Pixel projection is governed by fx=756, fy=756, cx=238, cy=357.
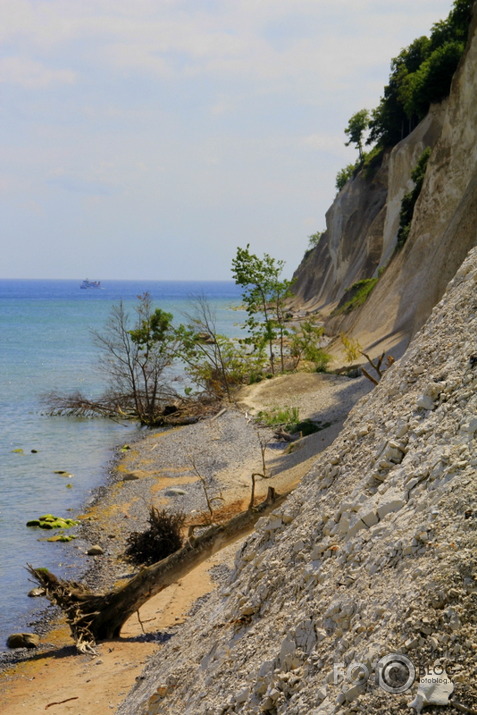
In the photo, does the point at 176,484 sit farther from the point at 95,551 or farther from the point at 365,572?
the point at 365,572

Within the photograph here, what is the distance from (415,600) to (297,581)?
1.89 metres

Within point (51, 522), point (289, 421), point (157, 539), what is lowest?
point (51, 522)

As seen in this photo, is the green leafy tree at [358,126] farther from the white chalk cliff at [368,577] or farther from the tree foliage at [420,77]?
the white chalk cliff at [368,577]

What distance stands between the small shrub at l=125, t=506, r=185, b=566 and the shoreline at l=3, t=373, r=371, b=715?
45cm

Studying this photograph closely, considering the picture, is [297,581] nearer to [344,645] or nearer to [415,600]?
[344,645]

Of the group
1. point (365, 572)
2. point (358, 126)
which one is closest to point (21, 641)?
point (365, 572)

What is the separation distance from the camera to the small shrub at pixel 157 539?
1412cm

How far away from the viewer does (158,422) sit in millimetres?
29844

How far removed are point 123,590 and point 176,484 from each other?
933cm

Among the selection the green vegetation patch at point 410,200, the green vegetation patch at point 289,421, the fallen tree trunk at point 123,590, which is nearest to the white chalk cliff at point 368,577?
the fallen tree trunk at point 123,590

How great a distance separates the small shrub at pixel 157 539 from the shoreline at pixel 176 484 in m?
0.45

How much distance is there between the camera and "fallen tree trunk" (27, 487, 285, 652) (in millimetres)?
10469

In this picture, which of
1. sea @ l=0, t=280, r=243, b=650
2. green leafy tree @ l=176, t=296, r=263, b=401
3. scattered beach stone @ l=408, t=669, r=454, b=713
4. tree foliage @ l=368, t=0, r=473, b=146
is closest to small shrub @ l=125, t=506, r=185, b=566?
sea @ l=0, t=280, r=243, b=650

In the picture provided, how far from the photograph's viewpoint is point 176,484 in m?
20.2
